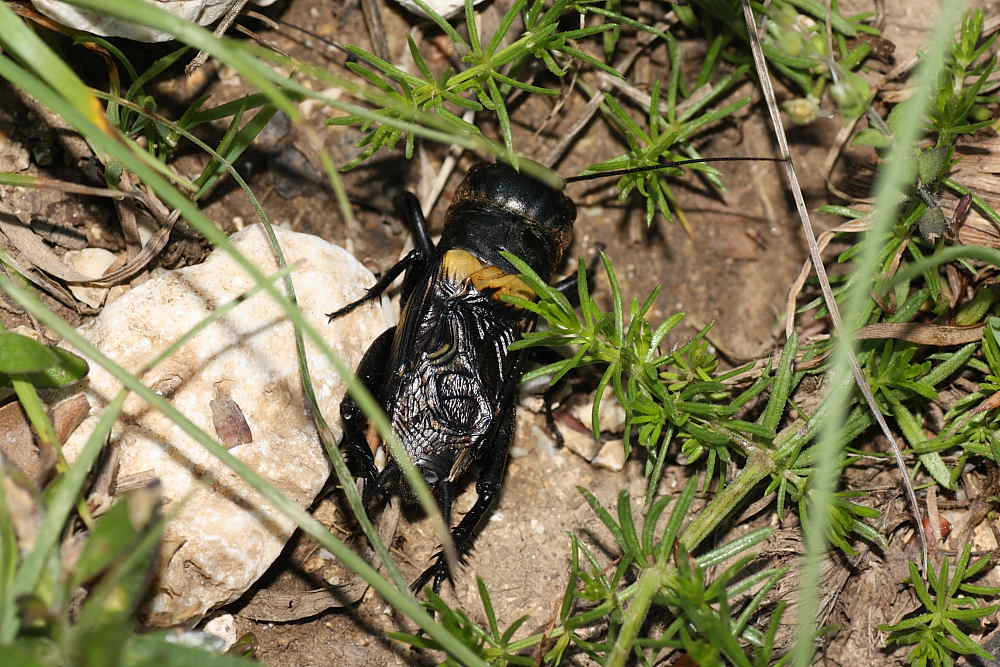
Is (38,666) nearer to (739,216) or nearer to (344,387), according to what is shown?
(344,387)

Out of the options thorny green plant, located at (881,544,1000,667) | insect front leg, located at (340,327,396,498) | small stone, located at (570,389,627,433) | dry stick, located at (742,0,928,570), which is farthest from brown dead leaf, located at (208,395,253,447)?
thorny green plant, located at (881,544,1000,667)

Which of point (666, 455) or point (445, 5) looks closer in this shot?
point (666, 455)

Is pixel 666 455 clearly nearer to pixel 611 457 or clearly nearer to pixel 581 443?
pixel 611 457

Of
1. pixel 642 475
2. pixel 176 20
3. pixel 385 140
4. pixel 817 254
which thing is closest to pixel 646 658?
pixel 642 475

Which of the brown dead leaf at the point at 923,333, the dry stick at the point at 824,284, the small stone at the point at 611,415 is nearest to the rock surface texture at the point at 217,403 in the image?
the small stone at the point at 611,415

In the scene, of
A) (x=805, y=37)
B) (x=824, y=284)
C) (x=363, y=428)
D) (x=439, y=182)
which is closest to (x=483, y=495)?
(x=363, y=428)

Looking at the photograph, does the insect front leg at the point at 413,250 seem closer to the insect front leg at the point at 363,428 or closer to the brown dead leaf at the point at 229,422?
the insect front leg at the point at 363,428
